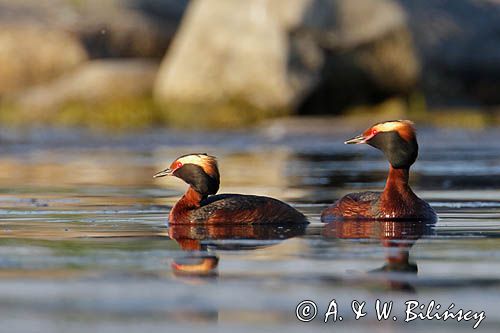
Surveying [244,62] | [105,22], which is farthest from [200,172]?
[105,22]

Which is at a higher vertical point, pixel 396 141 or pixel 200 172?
pixel 396 141

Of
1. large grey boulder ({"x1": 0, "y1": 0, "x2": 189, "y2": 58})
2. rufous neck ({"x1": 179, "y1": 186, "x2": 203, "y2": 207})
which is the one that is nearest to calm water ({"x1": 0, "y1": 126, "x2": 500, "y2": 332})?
rufous neck ({"x1": 179, "y1": 186, "x2": 203, "y2": 207})

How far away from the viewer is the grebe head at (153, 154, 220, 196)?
1134 centimetres

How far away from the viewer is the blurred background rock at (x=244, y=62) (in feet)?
93.9

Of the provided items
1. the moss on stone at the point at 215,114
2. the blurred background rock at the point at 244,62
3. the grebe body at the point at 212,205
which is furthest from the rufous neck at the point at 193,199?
the moss on stone at the point at 215,114

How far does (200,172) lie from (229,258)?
2283mm

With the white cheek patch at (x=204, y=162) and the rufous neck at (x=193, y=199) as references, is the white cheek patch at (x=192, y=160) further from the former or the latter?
the rufous neck at (x=193, y=199)

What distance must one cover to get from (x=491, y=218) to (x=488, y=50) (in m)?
20.0

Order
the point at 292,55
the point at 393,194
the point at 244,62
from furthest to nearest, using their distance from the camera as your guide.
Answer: the point at 244,62 < the point at 292,55 < the point at 393,194

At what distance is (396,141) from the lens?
38.4 feet

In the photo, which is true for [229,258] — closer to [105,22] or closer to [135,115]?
[135,115]

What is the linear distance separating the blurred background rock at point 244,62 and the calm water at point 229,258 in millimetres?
10662

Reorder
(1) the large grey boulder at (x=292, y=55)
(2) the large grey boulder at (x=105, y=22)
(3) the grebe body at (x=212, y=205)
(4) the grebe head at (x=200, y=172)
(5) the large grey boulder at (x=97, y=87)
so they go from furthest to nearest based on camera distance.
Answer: (2) the large grey boulder at (x=105, y=22) < (5) the large grey boulder at (x=97, y=87) < (1) the large grey boulder at (x=292, y=55) < (4) the grebe head at (x=200, y=172) < (3) the grebe body at (x=212, y=205)

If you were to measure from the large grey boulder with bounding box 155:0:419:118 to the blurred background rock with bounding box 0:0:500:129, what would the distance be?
1.0 inches
